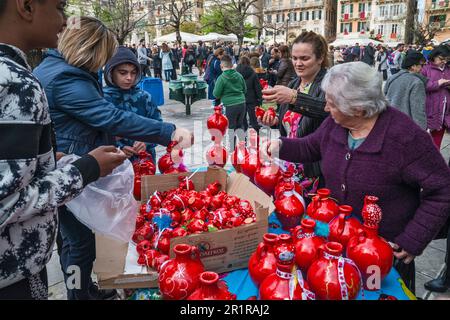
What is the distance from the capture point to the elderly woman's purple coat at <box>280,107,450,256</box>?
5.34 ft

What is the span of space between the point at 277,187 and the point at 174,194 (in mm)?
612

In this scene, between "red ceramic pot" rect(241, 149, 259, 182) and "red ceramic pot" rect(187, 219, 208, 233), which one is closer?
"red ceramic pot" rect(187, 219, 208, 233)

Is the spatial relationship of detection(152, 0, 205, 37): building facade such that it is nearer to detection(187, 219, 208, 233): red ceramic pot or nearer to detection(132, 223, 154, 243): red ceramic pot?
detection(132, 223, 154, 243): red ceramic pot

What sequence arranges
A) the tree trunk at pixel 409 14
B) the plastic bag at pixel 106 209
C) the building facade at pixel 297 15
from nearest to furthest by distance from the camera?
the plastic bag at pixel 106 209 → the tree trunk at pixel 409 14 → the building facade at pixel 297 15

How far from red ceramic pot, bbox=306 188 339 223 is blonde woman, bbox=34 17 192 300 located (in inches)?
34.6

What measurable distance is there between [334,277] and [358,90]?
3.01 feet

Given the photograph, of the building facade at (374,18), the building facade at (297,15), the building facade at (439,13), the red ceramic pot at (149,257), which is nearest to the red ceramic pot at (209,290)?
the red ceramic pot at (149,257)

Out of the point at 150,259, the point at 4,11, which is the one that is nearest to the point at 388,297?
the point at 150,259

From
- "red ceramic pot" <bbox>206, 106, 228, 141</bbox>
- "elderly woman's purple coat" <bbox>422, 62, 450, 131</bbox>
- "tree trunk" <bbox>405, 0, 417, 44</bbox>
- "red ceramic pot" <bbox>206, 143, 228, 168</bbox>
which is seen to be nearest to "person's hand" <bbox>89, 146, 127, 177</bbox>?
"red ceramic pot" <bbox>206, 143, 228, 168</bbox>

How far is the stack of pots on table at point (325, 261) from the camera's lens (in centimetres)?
128

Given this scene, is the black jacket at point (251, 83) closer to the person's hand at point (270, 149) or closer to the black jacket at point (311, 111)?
the black jacket at point (311, 111)

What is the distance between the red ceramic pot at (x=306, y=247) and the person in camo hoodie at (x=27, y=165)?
846mm

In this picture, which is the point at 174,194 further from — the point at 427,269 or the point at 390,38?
the point at 390,38
